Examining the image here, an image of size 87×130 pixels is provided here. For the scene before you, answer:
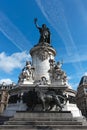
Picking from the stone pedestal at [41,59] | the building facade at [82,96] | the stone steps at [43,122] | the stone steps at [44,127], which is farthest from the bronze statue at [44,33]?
A: the building facade at [82,96]

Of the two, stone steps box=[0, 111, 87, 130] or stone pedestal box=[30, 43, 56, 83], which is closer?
stone steps box=[0, 111, 87, 130]

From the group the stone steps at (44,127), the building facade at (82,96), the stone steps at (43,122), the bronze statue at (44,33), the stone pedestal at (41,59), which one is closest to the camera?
the stone steps at (44,127)

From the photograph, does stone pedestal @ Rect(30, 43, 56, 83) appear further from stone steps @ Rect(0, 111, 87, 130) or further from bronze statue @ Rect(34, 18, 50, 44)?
stone steps @ Rect(0, 111, 87, 130)

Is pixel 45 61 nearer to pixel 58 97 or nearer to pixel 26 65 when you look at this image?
pixel 26 65

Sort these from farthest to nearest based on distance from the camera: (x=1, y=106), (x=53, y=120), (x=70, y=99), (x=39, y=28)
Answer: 1. (x=1, y=106)
2. (x=39, y=28)
3. (x=70, y=99)
4. (x=53, y=120)

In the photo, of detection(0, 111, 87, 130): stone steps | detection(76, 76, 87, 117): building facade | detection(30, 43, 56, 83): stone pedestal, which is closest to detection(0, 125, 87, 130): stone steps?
detection(0, 111, 87, 130): stone steps

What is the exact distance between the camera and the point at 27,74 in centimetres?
2430

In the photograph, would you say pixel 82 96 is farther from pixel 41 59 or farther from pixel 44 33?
pixel 41 59

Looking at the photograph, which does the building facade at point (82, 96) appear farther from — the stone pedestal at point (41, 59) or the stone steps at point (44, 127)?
the stone steps at point (44, 127)

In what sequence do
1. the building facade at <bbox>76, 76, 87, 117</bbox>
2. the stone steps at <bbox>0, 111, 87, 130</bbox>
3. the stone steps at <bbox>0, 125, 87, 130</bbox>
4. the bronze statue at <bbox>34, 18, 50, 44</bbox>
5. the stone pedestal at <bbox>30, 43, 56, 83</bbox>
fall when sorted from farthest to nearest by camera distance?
the building facade at <bbox>76, 76, 87, 117</bbox> < the bronze statue at <bbox>34, 18, 50, 44</bbox> < the stone pedestal at <bbox>30, 43, 56, 83</bbox> < the stone steps at <bbox>0, 111, 87, 130</bbox> < the stone steps at <bbox>0, 125, 87, 130</bbox>

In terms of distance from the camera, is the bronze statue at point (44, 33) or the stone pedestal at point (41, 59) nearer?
the stone pedestal at point (41, 59)

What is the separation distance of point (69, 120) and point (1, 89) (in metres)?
59.2

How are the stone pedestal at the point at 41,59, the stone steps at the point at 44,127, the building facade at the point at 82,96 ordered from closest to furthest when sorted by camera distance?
the stone steps at the point at 44,127 < the stone pedestal at the point at 41,59 < the building facade at the point at 82,96

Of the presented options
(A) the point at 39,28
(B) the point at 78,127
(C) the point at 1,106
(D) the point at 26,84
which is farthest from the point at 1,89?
(B) the point at 78,127
